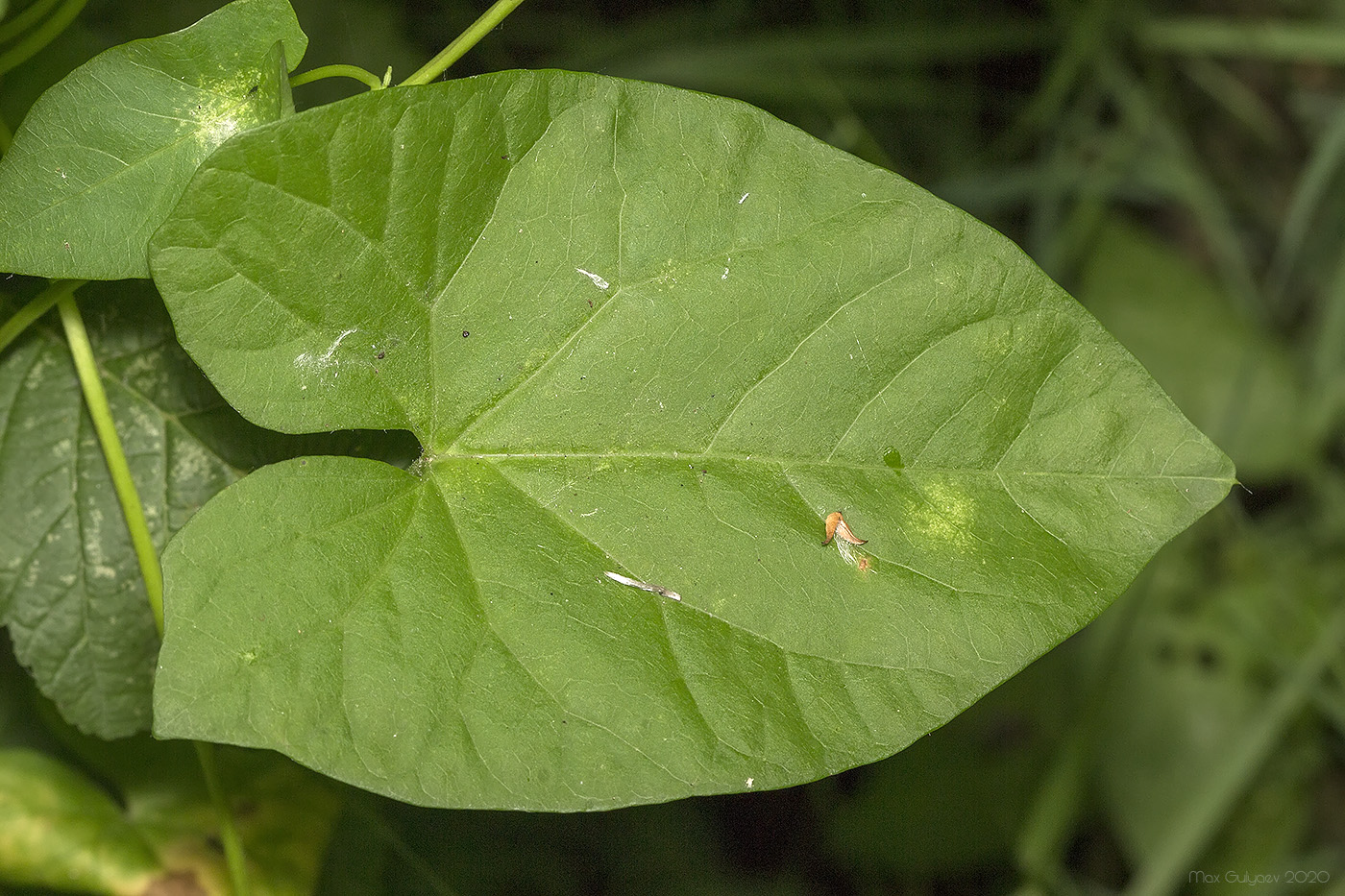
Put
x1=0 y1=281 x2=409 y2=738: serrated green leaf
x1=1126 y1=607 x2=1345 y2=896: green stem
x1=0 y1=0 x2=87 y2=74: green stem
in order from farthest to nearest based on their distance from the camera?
x1=1126 y1=607 x2=1345 y2=896: green stem → x1=0 y1=281 x2=409 y2=738: serrated green leaf → x1=0 y1=0 x2=87 y2=74: green stem

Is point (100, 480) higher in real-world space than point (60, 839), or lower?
higher

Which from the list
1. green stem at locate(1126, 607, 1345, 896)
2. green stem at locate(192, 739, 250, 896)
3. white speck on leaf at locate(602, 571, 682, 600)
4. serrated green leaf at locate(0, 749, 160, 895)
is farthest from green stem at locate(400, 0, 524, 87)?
green stem at locate(1126, 607, 1345, 896)

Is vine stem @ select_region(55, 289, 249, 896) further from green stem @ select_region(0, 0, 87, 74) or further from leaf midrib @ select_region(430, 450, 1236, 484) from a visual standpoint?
leaf midrib @ select_region(430, 450, 1236, 484)

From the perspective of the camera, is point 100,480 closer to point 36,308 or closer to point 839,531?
point 36,308

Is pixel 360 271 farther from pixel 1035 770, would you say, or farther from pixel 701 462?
pixel 1035 770

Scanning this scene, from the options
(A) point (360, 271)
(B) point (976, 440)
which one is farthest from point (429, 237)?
(B) point (976, 440)

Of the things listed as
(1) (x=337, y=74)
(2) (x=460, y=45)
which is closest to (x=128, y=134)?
(1) (x=337, y=74)
